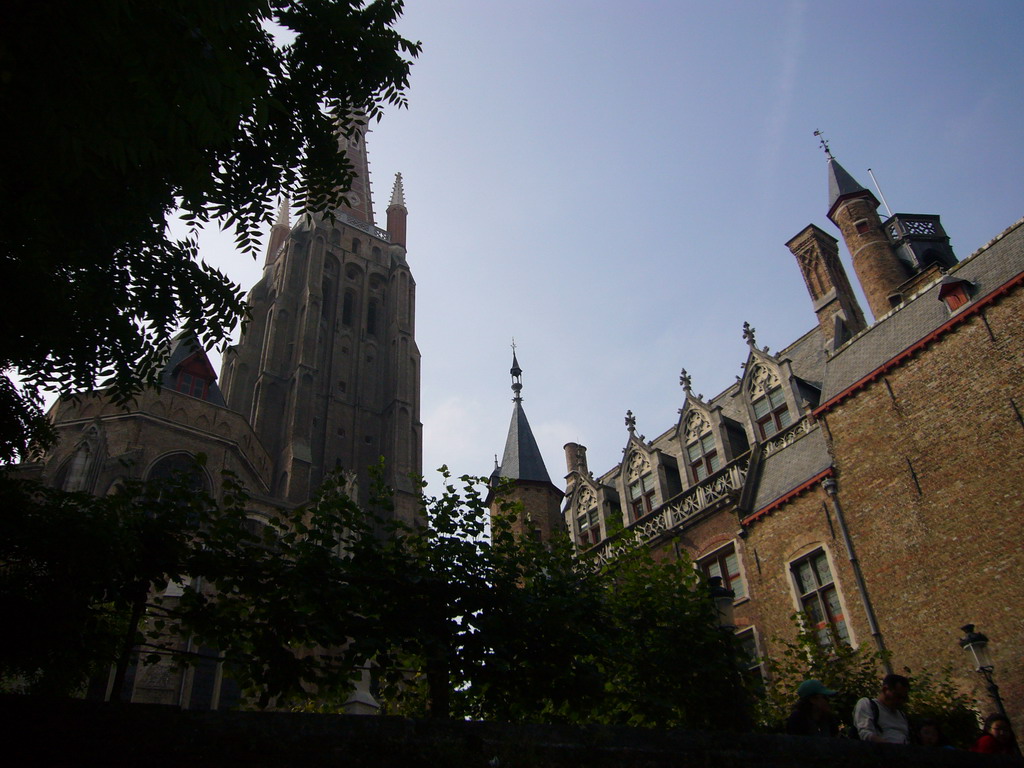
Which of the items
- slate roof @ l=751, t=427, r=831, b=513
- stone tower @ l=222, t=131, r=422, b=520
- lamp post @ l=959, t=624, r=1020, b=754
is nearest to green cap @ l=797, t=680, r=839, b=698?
lamp post @ l=959, t=624, r=1020, b=754

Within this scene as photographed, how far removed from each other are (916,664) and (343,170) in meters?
12.5

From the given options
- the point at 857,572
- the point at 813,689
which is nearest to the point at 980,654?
the point at 857,572

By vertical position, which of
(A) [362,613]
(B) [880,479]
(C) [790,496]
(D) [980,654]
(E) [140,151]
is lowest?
(D) [980,654]

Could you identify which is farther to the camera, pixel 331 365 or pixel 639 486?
pixel 331 365

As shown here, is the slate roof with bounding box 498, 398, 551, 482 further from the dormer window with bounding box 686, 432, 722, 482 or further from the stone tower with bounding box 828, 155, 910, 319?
the stone tower with bounding box 828, 155, 910, 319

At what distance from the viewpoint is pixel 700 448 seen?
2166cm

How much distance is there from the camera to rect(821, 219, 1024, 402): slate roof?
14.9 metres

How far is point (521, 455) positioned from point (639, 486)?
5.41 m

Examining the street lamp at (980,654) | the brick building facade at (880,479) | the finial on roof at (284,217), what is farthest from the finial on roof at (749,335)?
the finial on roof at (284,217)

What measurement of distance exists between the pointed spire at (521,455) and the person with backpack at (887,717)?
1813 cm

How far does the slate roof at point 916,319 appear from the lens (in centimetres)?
1492

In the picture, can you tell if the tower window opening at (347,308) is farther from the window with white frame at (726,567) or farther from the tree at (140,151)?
the tree at (140,151)

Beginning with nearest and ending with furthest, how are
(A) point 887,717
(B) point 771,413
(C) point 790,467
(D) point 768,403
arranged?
(A) point 887,717 → (C) point 790,467 → (B) point 771,413 → (D) point 768,403

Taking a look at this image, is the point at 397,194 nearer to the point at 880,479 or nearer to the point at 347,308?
the point at 347,308
